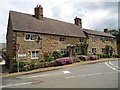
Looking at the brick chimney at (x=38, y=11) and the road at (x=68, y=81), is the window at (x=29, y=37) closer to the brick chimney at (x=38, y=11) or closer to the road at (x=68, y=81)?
the brick chimney at (x=38, y=11)

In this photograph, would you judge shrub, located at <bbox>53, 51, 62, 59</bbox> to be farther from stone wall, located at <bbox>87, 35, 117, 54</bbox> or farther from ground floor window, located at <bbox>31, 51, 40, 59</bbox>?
stone wall, located at <bbox>87, 35, 117, 54</bbox>

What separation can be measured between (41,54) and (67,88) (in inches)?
775

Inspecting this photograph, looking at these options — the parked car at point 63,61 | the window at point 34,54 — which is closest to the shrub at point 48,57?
the window at point 34,54

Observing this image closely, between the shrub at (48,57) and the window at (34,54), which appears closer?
the window at (34,54)

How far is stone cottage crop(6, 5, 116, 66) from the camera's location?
30031 millimetres

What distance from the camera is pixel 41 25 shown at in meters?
34.7

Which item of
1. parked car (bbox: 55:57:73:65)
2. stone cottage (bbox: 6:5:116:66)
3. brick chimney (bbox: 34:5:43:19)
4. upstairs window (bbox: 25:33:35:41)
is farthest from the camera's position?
brick chimney (bbox: 34:5:43:19)

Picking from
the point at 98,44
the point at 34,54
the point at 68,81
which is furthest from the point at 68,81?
the point at 98,44

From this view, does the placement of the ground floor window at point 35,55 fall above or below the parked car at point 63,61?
above

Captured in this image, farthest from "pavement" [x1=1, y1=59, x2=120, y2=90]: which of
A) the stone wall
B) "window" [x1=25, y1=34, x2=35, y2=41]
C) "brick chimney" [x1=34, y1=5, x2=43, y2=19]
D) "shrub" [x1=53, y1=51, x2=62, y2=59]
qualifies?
the stone wall

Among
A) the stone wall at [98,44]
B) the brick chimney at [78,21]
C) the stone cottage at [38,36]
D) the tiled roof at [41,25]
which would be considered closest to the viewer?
the stone cottage at [38,36]

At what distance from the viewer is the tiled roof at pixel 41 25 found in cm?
3144

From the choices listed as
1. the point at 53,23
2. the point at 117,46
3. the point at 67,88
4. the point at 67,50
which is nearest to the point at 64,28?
the point at 53,23

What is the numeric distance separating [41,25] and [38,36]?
3.18m
